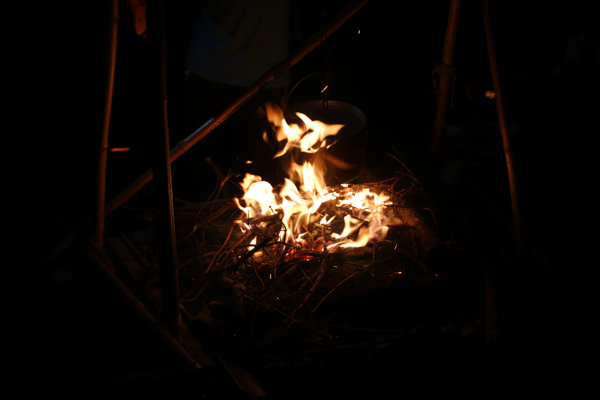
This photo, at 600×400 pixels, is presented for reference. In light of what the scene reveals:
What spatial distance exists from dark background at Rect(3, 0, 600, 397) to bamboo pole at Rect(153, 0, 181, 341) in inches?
2.5

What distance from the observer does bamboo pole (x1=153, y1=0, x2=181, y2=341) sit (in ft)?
6.06

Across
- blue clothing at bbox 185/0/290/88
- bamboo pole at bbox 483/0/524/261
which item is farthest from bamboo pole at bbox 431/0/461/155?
blue clothing at bbox 185/0/290/88

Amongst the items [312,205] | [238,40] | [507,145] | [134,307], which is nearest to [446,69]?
[507,145]

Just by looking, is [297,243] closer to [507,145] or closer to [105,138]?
[105,138]

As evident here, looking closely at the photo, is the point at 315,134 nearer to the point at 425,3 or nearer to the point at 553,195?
the point at 553,195

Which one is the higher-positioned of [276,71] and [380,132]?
[276,71]

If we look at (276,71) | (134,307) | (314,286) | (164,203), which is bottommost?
(314,286)

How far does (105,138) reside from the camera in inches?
99.5

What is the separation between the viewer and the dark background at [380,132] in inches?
102

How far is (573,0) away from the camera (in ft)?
24.0

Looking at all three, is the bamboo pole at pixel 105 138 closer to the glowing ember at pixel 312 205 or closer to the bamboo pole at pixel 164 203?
the bamboo pole at pixel 164 203

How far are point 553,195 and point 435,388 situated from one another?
3148 millimetres

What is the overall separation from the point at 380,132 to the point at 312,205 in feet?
11.2

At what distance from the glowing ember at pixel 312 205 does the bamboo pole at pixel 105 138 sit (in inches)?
41.0
